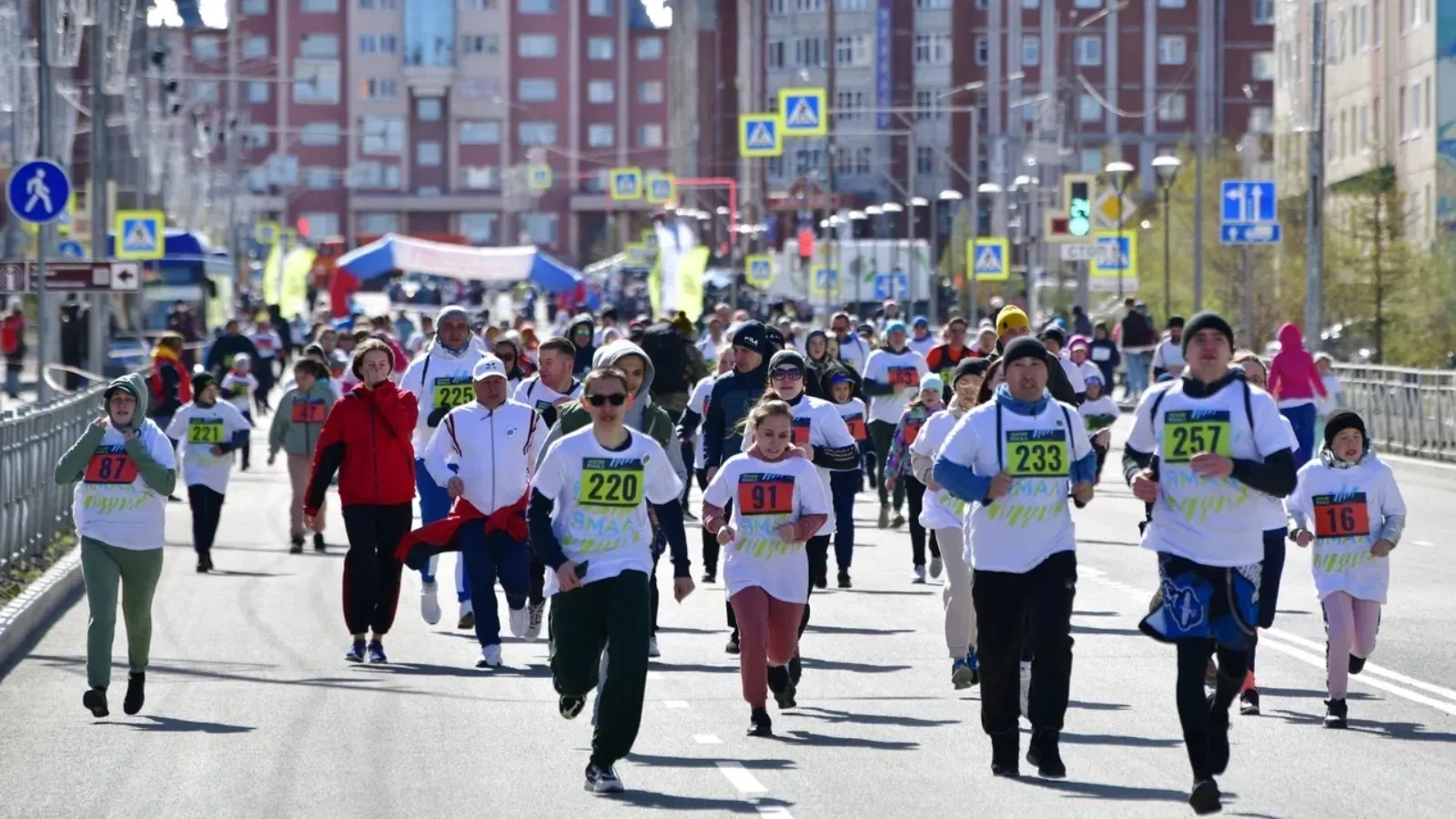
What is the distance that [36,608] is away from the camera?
57.0 feet

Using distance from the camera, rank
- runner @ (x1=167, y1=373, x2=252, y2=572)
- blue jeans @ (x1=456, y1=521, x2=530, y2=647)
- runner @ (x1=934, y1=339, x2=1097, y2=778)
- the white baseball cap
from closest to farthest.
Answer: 1. runner @ (x1=934, y1=339, x2=1097, y2=778)
2. the white baseball cap
3. blue jeans @ (x1=456, y1=521, x2=530, y2=647)
4. runner @ (x1=167, y1=373, x2=252, y2=572)

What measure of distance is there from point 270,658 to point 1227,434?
704 cm

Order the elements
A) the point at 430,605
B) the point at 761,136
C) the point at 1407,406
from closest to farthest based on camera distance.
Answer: the point at 430,605, the point at 1407,406, the point at 761,136

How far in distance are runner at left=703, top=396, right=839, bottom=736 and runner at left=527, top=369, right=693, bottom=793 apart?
131cm

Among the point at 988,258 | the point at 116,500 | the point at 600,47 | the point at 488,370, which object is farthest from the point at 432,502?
the point at 600,47

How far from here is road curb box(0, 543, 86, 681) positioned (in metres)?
15.5

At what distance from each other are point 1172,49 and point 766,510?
116888mm

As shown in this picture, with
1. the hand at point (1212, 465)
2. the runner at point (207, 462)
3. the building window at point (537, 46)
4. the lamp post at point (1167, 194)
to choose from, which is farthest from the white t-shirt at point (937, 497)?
the building window at point (537, 46)

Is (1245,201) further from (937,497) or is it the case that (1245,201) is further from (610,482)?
(610,482)

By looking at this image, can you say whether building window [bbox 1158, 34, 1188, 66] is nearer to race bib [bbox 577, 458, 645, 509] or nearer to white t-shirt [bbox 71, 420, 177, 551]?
white t-shirt [bbox 71, 420, 177, 551]

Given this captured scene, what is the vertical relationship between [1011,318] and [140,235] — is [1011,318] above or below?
below

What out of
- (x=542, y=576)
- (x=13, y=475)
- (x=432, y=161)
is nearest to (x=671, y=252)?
(x=13, y=475)

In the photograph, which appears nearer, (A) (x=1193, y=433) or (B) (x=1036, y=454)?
(A) (x=1193, y=433)

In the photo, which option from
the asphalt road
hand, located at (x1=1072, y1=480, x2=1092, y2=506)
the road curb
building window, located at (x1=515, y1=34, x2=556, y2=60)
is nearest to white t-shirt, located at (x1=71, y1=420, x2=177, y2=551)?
the asphalt road
